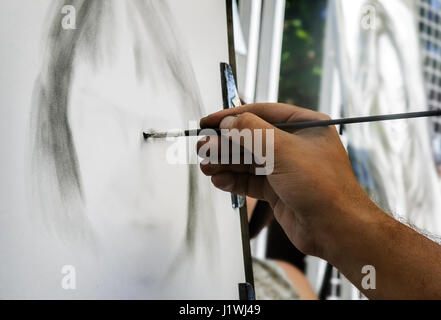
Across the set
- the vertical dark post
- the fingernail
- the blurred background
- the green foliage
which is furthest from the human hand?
the green foliage

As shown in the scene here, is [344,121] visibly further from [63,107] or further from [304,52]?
Result: [304,52]

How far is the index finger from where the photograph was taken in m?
0.67

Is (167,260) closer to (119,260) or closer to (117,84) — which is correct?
(119,260)

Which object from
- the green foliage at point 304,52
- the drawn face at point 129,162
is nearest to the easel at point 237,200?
the drawn face at point 129,162

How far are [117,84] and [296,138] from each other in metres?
0.24

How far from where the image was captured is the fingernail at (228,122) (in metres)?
0.65

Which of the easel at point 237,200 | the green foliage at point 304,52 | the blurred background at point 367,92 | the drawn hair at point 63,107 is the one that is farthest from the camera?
the green foliage at point 304,52

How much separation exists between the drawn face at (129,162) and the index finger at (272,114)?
10 centimetres

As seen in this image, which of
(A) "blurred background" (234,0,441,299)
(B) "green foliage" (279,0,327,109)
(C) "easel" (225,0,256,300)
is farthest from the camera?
(B) "green foliage" (279,0,327,109)

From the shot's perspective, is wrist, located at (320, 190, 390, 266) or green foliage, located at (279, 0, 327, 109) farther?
green foliage, located at (279, 0, 327, 109)

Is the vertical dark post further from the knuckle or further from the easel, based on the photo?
the knuckle

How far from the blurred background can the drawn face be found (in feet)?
2.59

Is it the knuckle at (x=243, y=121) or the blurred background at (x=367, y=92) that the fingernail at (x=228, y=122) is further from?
the blurred background at (x=367, y=92)

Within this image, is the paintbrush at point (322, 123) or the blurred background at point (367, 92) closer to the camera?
the paintbrush at point (322, 123)
